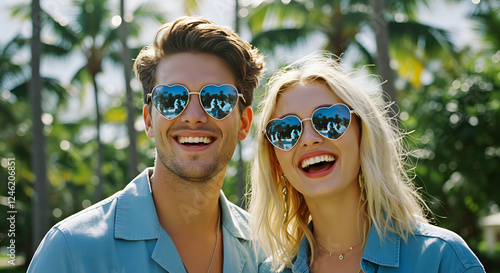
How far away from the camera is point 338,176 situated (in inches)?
112

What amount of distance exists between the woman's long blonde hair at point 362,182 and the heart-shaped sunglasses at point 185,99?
10.1 inches

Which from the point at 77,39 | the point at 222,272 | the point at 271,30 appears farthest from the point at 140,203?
the point at 77,39

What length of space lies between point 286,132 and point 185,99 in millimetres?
672

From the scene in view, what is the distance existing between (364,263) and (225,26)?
1848mm

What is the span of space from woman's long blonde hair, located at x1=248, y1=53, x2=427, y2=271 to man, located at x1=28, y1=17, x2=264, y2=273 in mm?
227

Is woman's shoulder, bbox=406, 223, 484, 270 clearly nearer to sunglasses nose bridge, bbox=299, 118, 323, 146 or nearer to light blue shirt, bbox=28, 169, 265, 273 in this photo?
sunglasses nose bridge, bbox=299, 118, 323, 146

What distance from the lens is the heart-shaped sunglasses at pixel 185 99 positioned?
10.4 ft

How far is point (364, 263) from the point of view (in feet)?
9.00

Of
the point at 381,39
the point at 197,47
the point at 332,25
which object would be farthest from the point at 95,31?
the point at 197,47

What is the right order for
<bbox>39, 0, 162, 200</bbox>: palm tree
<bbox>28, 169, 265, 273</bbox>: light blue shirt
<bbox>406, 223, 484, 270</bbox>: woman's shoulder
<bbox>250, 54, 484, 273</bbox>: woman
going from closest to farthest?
<bbox>406, 223, 484, 270</bbox>: woman's shoulder
<bbox>28, 169, 265, 273</bbox>: light blue shirt
<bbox>250, 54, 484, 273</bbox>: woman
<bbox>39, 0, 162, 200</bbox>: palm tree

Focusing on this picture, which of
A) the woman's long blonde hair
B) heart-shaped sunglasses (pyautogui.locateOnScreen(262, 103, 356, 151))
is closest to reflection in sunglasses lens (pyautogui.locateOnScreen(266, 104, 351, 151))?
heart-shaped sunglasses (pyautogui.locateOnScreen(262, 103, 356, 151))

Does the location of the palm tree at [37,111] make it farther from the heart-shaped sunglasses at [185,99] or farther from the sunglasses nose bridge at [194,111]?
the sunglasses nose bridge at [194,111]

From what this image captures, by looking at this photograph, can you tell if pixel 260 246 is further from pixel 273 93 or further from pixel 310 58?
pixel 310 58

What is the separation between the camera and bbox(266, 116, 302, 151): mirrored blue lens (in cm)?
292
